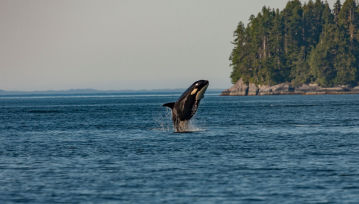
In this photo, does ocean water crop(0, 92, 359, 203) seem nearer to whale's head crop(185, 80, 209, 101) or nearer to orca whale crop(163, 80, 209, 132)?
orca whale crop(163, 80, 209, 132)

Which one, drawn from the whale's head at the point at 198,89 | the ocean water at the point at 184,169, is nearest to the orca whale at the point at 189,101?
the whale's head at the point at 198,89

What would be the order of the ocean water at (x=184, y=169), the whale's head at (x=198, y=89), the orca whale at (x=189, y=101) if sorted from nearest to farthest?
the ocean water at (x=184, y=169), the whale's head at (x=198, y=89), the orca whale at (x=189, y=101)

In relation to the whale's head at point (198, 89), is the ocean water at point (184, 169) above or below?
below

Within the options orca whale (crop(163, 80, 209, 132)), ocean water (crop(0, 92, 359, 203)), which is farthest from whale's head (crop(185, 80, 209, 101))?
ocean water (crop(0, 92, 359, 203))

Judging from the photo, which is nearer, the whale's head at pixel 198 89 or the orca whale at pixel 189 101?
the whale's head at pixel 198 89

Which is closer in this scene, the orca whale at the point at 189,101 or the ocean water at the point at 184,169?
the ocean water at the point at 184,169

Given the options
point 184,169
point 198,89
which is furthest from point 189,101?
point 184,169

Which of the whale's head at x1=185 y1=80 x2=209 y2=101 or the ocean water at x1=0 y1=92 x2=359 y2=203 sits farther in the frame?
the whale's head at x1=185 y1=80 x2=209 y2=101

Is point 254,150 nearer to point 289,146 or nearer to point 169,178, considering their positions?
point 289,146

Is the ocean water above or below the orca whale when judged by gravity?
below

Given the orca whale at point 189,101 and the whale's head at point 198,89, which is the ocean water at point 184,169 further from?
the whale's head at point 198,89

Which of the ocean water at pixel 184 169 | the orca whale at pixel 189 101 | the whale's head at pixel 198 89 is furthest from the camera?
the orca whale at pixel 189 101

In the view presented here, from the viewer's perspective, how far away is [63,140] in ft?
165

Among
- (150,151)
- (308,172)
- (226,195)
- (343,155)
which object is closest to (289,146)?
(343,155)
